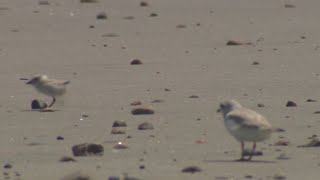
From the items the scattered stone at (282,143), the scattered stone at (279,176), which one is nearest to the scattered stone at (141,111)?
the scattered stone at (282,143)

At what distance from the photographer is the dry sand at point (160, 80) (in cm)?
860

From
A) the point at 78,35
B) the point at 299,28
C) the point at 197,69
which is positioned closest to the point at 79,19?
the point at 78,35

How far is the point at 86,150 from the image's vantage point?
8.80 metres

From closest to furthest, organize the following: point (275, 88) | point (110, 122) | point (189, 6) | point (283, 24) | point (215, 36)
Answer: point (110, 122) < point (275, 88) < point (215, 36) < point (283, 24) < point (189, 6)

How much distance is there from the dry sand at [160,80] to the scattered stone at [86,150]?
0.32 ft

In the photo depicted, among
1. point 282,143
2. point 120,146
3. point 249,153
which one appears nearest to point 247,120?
point 249,153

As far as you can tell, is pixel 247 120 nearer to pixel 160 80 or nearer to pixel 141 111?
pixel 141 111

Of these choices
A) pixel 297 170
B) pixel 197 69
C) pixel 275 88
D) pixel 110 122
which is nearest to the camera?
pixel 297 170

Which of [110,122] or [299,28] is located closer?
[110,122]

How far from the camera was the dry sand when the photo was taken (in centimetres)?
860

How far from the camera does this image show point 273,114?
35.8ft

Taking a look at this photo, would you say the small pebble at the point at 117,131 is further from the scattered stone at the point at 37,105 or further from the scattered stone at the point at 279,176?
the scattered stone at the point at 279,176

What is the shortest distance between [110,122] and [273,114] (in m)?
1.41

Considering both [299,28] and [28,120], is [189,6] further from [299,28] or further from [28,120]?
[28,120]
